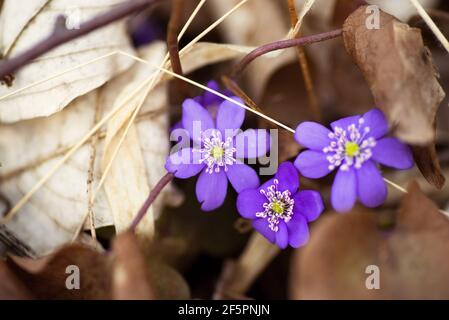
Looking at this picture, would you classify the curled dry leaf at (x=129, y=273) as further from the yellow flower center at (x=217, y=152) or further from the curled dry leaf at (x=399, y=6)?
the curled dry leaf at (x=399, y=6)

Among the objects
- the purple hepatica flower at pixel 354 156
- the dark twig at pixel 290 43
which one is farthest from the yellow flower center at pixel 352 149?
the dark twig at pixel 290 43

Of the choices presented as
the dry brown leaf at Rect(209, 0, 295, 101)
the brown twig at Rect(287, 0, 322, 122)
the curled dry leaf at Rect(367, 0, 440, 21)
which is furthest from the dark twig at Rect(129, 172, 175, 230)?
the curled dry leaf at Rect(367, 0, 440, 21)

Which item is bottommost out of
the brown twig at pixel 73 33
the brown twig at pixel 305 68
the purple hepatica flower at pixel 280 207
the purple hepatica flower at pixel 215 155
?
the purple hepatica flower at pixel 280 207

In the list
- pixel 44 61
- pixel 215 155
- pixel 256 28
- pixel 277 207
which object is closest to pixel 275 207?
pixel 277 207

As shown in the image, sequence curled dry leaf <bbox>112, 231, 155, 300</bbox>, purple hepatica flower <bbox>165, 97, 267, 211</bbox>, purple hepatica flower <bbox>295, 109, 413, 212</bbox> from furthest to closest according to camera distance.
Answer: purple hepatica flower <bbox>165, 97, 267, 211</bbox> < purple hepatica flower <bbox>295, 109, 413, 212</bbox> < curled dry leaf <bbox>112, 231, 155, 300</bbox>

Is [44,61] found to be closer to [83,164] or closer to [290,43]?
[83,164]

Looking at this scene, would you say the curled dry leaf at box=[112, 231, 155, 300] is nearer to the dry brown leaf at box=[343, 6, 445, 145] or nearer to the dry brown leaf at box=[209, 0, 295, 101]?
the dry brown leaf at box=[343, 6, 445, 145]
